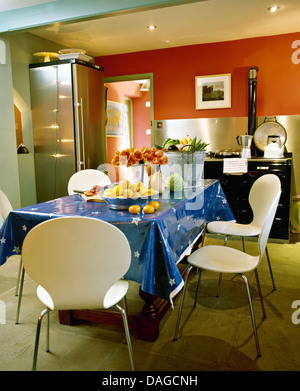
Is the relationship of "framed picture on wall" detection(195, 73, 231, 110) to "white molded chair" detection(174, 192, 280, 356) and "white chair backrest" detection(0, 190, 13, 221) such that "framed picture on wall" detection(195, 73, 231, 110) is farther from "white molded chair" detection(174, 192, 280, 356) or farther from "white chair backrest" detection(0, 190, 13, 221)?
"white chair backrest" detection(0, 190, 13, 221)

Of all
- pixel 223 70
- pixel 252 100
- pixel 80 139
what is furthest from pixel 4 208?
pixel 223 70

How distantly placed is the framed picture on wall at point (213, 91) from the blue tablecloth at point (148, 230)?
9.63 ft

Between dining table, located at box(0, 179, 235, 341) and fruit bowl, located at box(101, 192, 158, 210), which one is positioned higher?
fruit bowl, located at box(101, 192, 158, 210)

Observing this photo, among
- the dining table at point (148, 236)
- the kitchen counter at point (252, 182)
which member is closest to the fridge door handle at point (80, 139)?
the kitchen counter at point (252, 182)

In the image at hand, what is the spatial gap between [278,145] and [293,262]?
1654 mm

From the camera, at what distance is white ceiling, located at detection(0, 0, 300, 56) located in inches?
142

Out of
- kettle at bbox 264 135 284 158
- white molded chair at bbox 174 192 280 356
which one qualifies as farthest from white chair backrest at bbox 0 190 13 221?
kettle at bbox 264 135 284 158

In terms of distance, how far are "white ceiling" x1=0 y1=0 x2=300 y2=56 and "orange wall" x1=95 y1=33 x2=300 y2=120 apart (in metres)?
0.14

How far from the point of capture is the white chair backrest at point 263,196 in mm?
2436

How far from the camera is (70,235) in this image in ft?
4.05

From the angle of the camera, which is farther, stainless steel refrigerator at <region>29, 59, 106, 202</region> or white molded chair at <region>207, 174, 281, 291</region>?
stainless steel refrigerator at <region>29, 59, 106, 202</region>

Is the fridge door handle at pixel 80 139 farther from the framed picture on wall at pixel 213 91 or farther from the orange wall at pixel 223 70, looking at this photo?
the framed picture on wall at pixel 213 91

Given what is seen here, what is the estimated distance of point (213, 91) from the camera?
5016 mm
